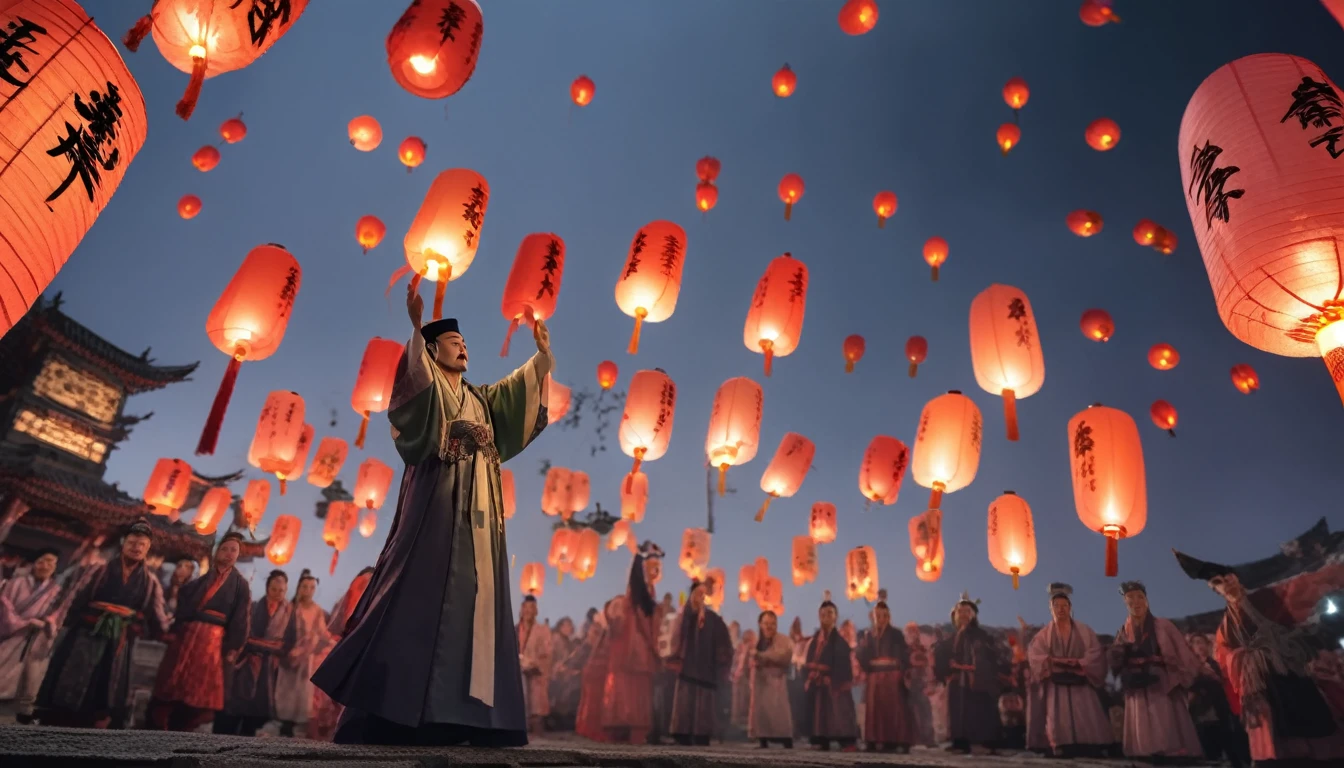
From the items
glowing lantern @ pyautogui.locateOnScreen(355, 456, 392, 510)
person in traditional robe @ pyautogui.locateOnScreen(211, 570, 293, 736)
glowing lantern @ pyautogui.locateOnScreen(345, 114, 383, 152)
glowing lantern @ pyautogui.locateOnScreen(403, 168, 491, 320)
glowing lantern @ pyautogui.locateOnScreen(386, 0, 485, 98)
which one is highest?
glowing lantern @ pyautogui.locateOnScreen(345, 114, 383, 152)

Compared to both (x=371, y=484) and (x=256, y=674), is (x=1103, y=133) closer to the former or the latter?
(x=371, y=484)

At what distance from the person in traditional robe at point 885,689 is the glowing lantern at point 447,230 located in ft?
24.0

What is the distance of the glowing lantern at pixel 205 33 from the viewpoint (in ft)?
12.9

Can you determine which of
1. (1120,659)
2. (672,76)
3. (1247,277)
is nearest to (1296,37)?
(1120,659)

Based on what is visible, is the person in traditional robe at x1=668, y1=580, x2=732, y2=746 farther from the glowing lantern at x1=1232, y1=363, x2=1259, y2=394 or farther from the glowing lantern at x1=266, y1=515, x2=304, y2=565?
the glowing lantern at x1=1232, y1=363, x2=1259, y2=394

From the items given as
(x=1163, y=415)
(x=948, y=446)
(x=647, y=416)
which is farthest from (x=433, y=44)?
(x=1163, y=415)

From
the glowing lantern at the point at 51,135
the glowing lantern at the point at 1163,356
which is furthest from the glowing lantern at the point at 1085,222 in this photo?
the glowing lantern at the point at 51,135

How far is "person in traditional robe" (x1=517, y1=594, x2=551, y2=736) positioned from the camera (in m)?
10.9

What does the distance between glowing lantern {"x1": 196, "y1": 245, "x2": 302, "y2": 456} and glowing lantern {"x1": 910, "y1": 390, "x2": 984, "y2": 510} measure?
704 cm

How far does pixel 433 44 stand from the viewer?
5746 mm

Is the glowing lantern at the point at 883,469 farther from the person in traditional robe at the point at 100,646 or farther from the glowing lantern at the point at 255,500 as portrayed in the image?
the glowing lantern at the point at 255,500

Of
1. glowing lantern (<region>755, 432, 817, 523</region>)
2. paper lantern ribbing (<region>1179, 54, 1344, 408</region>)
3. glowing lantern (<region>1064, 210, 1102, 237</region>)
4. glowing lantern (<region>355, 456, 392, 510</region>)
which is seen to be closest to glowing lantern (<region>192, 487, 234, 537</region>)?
glowing lantern (<region>355, 456, 392, 510</region>)

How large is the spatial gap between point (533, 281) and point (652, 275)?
1.33 meters

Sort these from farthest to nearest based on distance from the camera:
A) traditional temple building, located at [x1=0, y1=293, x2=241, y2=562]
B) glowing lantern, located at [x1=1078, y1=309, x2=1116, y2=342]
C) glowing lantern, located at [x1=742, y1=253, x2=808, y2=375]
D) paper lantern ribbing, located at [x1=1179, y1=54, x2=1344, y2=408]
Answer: traditional temple building, located at [x1=0, y1=293, x2=241, y2=562]
glowing lantern, located at [x1=1078, y1=309, x2=1116, y2=342]
glowing lantern, located at [x1=742, y1=253, x2=808, y2=375]
paper lantern ribbing, located at [x1=1179, y1=54, x2=1344, y2=408]
